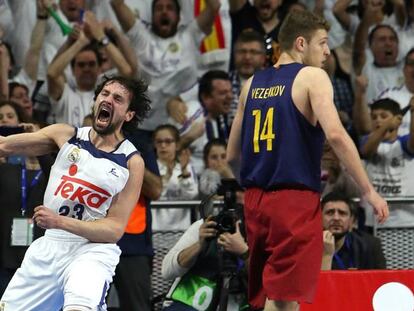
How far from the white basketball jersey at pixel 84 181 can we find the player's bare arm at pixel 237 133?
0.70 metres

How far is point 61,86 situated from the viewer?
32.0 ft

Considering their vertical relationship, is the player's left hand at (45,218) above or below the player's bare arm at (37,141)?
below

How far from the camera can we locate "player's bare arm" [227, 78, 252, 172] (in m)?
Result: 6.32

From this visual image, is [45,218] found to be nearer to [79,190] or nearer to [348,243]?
[79,190]

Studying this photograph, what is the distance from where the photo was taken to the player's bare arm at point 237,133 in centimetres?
632

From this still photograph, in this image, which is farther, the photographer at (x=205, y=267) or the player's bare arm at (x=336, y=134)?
the photographer at (x=205, y=267)

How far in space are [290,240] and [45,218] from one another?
1360 millimetres

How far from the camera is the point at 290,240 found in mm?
5871

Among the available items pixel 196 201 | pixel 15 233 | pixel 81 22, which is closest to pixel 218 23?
pixel 81 22

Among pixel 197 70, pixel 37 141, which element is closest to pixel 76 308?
pixel 37 141

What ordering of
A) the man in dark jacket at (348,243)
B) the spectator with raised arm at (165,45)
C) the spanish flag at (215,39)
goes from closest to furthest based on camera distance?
the man in dark jacket at (348,243) → the spectator with raised arm at (165,45) → the spanish flag at (215,39)

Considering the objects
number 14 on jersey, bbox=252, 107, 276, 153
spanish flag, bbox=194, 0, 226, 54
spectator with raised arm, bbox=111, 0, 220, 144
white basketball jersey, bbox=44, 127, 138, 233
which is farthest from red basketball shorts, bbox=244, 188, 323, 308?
spanish flag, bbox=194, 0, 226, 54

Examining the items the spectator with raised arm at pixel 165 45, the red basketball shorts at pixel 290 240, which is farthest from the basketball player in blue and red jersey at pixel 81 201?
the spectator with raised arm at pixel 165 45

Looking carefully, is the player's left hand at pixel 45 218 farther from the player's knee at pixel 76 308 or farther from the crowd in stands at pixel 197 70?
the crowd in stands at pixel 197 70
